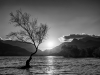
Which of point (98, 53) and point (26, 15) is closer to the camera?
point (26, 15)

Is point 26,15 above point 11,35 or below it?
above

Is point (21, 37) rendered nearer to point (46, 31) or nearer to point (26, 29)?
point (26, 29)

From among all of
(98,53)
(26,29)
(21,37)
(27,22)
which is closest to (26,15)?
(27,22)

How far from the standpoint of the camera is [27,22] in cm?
3688

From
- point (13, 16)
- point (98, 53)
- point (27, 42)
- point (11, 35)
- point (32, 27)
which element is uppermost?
point (13, 16)

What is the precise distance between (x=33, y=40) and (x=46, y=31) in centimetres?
579

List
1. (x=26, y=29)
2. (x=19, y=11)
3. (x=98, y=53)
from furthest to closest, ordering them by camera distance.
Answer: (x=98, y=53) → (x=26, y=29) → (x=19, y=11)

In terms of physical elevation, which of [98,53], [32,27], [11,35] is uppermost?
[32,27]

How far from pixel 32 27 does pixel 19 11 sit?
6938 millimetres

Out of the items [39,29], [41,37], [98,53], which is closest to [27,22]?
[39,29]

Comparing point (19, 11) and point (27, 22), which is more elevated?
point (19, 11)

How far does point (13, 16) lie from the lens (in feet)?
116

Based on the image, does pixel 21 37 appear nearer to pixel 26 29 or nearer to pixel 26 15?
pixel 26 29

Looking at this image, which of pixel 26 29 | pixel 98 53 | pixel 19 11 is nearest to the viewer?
pixel 19 11
